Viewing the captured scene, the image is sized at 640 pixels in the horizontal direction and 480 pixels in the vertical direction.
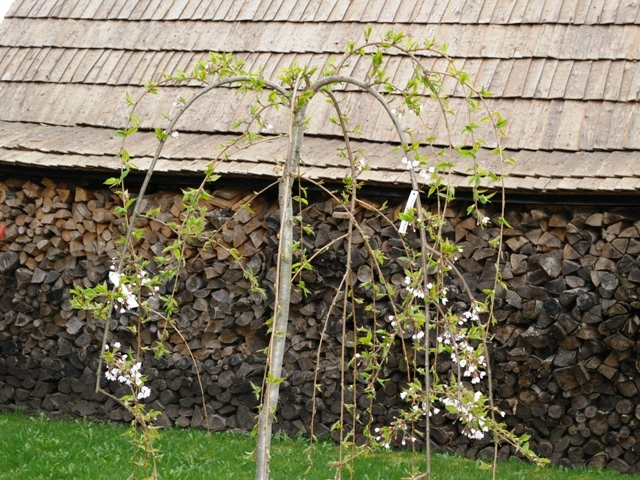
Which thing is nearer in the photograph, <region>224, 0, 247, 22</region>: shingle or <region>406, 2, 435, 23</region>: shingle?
<region>406, 2, 435, 23</region>: shingle

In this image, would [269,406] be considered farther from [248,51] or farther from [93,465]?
[248,51]

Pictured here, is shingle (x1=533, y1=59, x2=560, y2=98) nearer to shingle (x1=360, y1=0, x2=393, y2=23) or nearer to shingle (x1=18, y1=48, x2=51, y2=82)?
shingle (x1=360, y1=0, x2=393, y2=23)

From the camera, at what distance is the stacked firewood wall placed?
5516mm

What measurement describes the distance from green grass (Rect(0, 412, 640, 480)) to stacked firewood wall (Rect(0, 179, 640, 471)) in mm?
263

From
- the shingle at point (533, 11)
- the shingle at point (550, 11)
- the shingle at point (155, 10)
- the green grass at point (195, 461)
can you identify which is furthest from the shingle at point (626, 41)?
the shingle at point (155, 10)

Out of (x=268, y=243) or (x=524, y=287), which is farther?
(x=268, y=243)

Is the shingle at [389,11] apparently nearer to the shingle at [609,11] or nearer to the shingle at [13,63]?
the shingle at [609,11]

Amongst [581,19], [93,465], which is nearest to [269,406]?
[93,465]


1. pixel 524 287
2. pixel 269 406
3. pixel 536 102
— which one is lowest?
pixel 269 406

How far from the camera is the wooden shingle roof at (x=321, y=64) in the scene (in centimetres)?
584

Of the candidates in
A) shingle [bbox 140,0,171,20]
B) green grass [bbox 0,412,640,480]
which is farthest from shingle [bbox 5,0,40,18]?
green grass [bbox 0,412,640,480]

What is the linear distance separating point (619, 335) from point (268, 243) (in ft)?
6.88

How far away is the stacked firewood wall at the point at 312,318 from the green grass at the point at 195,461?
263mm

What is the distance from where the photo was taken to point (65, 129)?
695 centimetres
